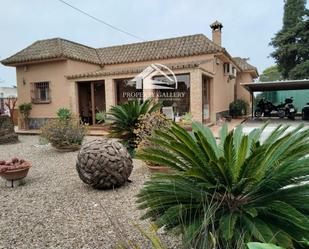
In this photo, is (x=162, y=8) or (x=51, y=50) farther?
(x=162, y=8)

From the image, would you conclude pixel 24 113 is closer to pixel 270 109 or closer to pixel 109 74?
pixel 109 74

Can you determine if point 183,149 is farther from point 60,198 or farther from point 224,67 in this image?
point 224,67

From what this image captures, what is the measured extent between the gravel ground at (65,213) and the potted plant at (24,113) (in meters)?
11.3

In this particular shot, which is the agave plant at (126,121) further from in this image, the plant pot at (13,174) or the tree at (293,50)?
the tree at (293,50)

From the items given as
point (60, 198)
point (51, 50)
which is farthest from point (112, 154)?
point (51, 50)

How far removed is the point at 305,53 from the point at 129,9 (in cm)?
2168

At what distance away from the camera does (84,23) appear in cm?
1853

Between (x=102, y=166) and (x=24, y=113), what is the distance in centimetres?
→ 1416

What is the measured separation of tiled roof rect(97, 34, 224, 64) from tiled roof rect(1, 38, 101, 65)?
1402mm

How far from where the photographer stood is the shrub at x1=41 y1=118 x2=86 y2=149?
1027cm

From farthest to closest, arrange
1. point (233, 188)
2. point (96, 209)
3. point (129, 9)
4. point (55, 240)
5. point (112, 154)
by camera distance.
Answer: point (129, 9)
point (112, 154)
point (96, 209)
point (55, 240)
point (233, 188)

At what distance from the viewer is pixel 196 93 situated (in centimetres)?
1383

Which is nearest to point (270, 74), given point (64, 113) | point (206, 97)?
point (206, 97)

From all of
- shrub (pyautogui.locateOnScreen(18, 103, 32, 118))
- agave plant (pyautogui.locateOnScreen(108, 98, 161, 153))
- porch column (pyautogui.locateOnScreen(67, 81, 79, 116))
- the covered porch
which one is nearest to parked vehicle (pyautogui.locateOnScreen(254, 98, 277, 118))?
the covered porch
